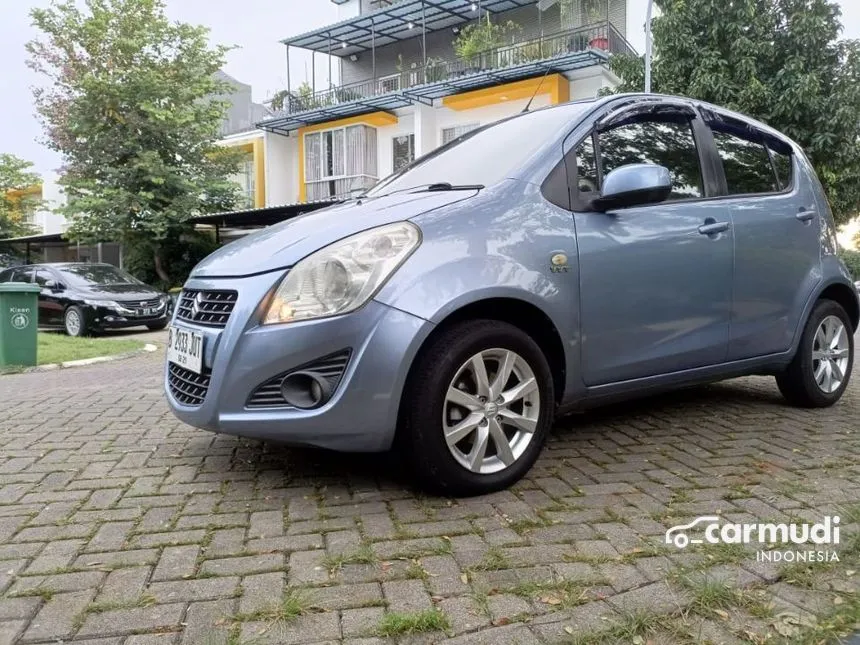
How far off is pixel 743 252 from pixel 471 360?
1.93 m

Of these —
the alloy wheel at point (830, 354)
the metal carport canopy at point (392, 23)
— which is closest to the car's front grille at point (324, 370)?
the alloy wheel at point (830, 354)

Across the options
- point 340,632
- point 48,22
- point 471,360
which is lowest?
point 340,632

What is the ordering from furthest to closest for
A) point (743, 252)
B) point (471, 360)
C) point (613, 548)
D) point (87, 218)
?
point (87, 218), point (743, 252), point (471, 360), point (613, 548)

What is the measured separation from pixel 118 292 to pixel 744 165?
38.9 ft

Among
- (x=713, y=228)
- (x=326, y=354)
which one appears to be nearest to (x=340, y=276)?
(x=326, y=354)

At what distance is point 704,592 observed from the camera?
197 cm

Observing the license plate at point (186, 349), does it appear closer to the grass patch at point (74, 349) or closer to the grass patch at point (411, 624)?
the grass patch at point (411, 624)

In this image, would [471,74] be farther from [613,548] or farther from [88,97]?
[613,548]

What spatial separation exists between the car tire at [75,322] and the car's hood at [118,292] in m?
0.34

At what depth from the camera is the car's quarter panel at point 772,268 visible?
3754 mm

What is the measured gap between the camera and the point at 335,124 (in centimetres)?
2172

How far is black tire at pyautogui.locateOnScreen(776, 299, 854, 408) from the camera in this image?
4215mm

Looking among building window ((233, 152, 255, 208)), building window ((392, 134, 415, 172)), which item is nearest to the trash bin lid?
building window ((392, 134, 415, 172))

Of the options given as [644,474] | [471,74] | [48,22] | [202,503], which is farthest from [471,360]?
[48,22]
